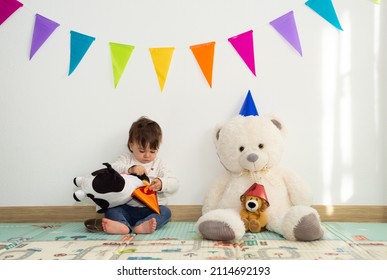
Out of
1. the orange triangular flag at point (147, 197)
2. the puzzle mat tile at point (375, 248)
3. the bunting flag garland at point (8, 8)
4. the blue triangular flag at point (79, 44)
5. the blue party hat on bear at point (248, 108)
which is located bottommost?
the puzzle mat tile at point (375, 248)

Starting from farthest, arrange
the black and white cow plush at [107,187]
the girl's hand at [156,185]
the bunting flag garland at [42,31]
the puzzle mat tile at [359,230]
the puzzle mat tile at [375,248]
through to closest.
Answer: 1. the bunting flag garland at [42,31]
2. the girl's hand at [156,185]
3. the black and white cow plush at [107,187]
4. the puzzle mat tile at [359,230]
5. the puzzle mat tile at [375,248]

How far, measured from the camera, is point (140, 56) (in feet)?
6.47

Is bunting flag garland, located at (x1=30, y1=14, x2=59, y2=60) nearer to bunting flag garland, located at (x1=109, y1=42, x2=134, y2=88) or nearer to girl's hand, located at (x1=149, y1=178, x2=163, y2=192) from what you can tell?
bunting flag garland, located at (x1=109, y1=42, x2=134, y2=88)

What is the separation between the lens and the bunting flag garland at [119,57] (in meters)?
1.97

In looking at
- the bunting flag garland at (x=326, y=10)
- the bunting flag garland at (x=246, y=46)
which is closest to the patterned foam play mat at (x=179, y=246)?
the bunting flag garland at (x=246, y=46)

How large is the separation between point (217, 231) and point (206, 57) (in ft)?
2.74

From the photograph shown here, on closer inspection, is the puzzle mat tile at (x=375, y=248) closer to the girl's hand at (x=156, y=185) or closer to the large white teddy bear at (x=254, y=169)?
the large white teddy bear at (x=254, y=169)

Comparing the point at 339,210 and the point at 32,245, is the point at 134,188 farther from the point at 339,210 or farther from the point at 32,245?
the point at 339,210

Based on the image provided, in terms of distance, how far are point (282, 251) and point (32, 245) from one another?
81 centimetres

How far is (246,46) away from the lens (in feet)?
6.38

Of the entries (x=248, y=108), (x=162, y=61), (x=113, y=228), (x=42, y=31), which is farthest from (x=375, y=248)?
(x=42, y=31)

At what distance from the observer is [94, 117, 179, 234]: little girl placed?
172 centimetres

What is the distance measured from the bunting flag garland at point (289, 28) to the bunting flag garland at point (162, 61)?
1.60 feet
